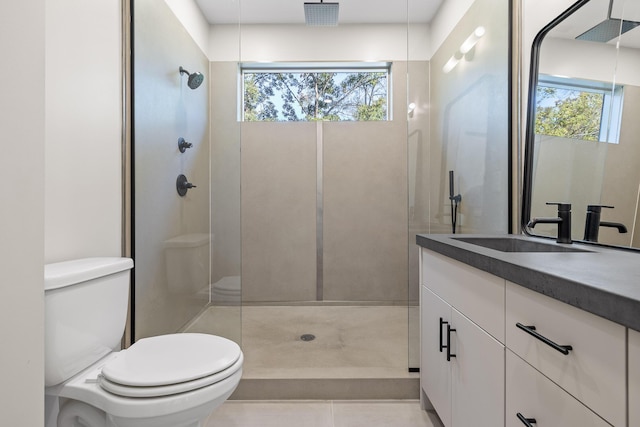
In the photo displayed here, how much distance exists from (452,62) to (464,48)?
100mm

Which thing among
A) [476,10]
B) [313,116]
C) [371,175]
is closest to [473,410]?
[476,10]

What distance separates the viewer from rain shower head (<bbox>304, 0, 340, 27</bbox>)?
2.52 metres

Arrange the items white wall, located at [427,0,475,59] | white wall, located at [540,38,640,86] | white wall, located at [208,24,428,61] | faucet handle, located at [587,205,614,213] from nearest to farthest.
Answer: white wall, located at [540,38,640,86] → faucet handle, located at [587,205,614,213] → white wall, located at [427,0,475,59] → white wall, located at [208,24,428,61]

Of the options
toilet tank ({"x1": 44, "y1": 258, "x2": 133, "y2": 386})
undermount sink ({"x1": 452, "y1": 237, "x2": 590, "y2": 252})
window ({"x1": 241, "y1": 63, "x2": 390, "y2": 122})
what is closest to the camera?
toilet tank ({"x1": 44, "y1": 258, "x2": 133, "y2": 386})

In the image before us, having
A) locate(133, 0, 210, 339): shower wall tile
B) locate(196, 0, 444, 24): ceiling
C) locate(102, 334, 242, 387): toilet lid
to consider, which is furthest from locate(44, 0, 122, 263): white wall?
locate(196, 0, 444, 24): ceiling

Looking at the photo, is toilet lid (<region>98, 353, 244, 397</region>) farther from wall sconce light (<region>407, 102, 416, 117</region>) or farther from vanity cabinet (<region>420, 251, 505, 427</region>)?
wall sconce light (<region>407, 102, 416, 117</region>)

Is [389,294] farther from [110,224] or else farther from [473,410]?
[110,224]

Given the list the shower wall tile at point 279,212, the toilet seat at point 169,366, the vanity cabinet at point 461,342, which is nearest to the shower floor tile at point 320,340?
the shower wall tile at point 279,212

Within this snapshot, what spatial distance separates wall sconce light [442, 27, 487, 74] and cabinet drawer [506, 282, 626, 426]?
5.60 feet

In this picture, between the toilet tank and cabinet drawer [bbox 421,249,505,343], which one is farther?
the toilet tank

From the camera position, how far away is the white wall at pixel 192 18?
7.07 ft

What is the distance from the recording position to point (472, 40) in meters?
2.06

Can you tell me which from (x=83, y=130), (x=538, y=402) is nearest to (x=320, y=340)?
(x=538, y=402)

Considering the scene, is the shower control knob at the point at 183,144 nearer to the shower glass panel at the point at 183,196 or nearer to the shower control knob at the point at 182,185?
the shower glass panel at the point at 183,196
